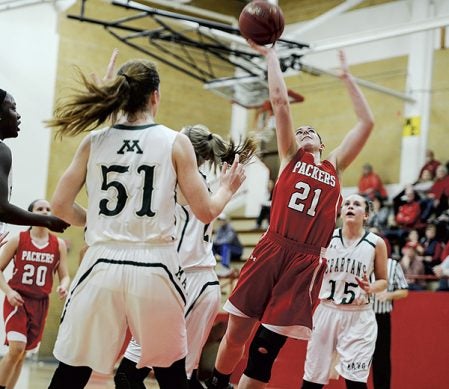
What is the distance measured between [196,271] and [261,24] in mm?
1685

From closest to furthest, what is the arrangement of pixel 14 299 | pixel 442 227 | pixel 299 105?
pixel 14 299
pixel 442 227
pixel 299 105

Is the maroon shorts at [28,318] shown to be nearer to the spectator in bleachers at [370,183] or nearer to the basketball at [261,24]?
the basketball at [261,24]

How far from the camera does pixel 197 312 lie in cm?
516

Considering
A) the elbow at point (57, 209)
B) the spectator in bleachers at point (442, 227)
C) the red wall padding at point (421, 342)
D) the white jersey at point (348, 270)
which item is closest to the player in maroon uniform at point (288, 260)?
the white jersey at point (348, 270)

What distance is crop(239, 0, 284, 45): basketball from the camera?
503 cm

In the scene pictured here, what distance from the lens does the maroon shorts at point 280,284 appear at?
205 inches

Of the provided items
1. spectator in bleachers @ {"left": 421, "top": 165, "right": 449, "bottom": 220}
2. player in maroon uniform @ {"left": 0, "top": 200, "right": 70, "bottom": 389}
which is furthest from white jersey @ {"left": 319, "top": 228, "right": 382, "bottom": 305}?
spectator in bleachers @ {"left": 421, "top": 165, "right": 449, "bottom": 220}

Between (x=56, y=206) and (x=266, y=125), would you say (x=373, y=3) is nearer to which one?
(x=266, y=125)

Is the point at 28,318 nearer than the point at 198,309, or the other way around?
the point at 198,309

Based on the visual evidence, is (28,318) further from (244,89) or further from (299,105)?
(299,105)

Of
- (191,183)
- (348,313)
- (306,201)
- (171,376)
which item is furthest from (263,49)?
(348,313)

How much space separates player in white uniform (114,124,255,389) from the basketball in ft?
2.29

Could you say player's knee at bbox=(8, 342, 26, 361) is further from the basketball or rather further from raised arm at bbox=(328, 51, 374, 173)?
the basketball

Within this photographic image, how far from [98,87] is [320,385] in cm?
400
